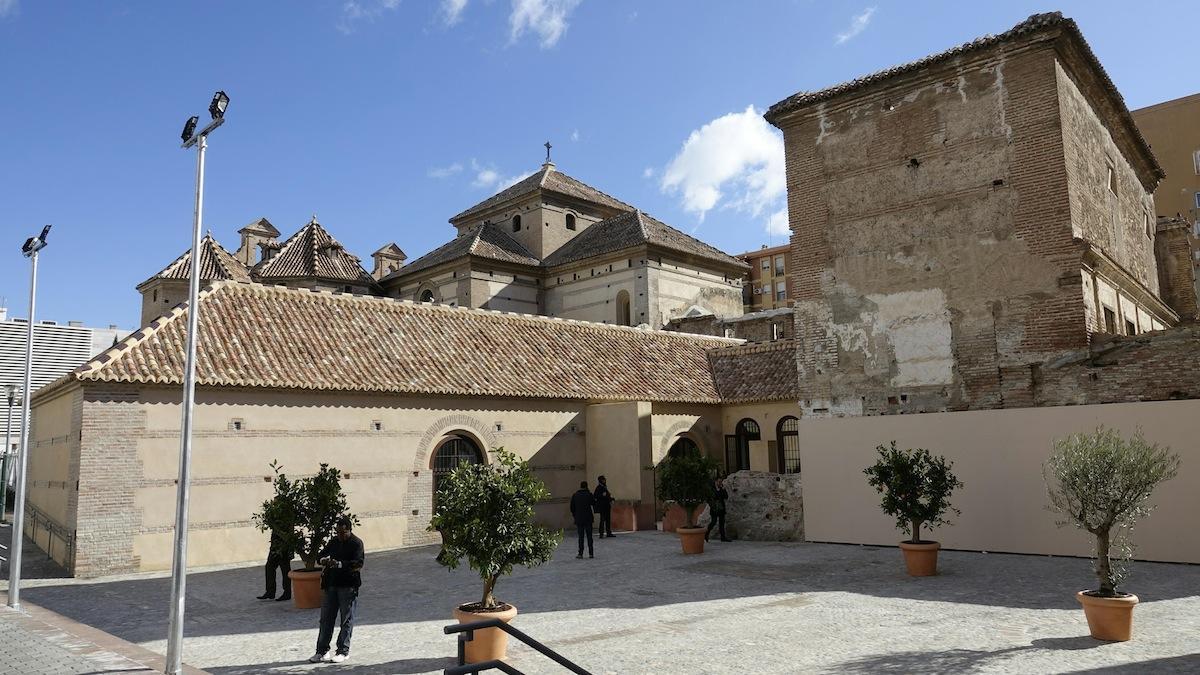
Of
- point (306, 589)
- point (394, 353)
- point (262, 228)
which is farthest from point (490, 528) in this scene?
point (262, 228)

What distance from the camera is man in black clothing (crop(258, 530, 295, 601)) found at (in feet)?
43.7

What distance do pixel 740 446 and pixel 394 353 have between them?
1215 cm

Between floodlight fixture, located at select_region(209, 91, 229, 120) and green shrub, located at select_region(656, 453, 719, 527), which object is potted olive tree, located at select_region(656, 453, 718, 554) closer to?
green shrub, located at select_region(656, 453, 719, 527)

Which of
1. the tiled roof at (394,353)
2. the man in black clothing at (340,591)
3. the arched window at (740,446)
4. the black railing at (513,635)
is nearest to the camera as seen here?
the black railing at (513,635)

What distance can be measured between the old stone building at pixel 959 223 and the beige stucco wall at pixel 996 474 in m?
0.54

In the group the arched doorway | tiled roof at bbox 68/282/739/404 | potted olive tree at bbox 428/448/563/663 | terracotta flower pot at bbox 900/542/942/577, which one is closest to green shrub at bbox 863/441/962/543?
terracotta flower pot at bbox 900/542/942/577

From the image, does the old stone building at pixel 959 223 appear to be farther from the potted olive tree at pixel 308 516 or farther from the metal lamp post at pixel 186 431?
the metal lamp post at pixel 186 431

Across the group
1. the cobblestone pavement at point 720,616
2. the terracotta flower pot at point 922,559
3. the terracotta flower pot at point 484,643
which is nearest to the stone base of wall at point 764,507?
the cobblestone pavement at point 720,616

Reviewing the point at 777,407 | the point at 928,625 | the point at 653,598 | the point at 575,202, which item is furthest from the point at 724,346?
the point at 928,625

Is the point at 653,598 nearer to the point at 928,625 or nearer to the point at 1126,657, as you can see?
the point at 928,625

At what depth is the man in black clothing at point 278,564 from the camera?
13.3 m

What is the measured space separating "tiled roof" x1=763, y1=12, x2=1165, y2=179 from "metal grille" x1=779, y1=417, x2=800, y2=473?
9.78 meters

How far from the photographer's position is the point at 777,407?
26.4 m

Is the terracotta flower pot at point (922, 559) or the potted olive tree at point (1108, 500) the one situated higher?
the potted olive tree at point (1108, 500)
